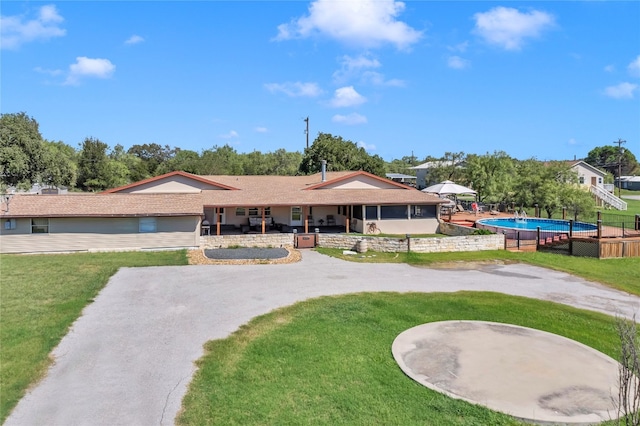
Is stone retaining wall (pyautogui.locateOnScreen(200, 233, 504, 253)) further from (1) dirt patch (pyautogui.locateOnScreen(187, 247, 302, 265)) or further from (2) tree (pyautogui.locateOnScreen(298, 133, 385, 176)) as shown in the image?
(2) tree (pyautogui.locateOnScreen(298, 133, 385, 176))

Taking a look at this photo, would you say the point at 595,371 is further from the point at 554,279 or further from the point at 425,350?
the point at 554,279

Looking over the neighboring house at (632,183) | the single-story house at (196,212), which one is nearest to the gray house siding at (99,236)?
the single-story house at (196,212)

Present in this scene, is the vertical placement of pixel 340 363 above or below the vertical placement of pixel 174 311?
below

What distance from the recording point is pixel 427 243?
74.1ft

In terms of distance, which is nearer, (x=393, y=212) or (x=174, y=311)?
(x=174, y=311)

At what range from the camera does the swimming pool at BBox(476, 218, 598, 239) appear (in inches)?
987

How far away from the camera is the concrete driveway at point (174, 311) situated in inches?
285

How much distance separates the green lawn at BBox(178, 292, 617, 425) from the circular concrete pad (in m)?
0.41

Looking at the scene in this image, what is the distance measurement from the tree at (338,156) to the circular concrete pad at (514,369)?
40236 mm

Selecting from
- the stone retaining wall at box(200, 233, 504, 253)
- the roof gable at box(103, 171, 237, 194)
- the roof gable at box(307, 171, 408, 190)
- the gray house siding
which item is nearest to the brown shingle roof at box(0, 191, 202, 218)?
the gray house siding

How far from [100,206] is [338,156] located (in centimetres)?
3205

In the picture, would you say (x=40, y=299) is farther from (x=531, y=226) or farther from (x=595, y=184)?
(x=595, y=184)

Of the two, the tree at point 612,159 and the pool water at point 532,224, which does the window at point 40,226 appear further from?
the tree at point 612,159

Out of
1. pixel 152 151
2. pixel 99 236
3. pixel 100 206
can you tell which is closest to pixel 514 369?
pixel 99 236
